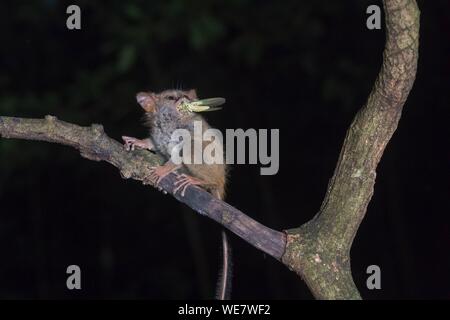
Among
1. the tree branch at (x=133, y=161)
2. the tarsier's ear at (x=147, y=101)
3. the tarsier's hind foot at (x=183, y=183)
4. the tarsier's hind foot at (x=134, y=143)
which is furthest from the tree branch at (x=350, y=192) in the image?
the tarsier's ear at (x=147, y=101)

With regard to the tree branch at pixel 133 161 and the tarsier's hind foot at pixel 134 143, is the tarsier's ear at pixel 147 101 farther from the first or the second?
the tree branch at pixel 133 161

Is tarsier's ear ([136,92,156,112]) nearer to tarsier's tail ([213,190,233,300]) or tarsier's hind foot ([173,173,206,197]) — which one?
tarsier's hind foot ([173,173,206,197])

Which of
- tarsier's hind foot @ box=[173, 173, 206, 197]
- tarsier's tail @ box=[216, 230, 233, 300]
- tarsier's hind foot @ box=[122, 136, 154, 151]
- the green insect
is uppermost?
the green insect

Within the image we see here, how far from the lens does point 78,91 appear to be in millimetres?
4879

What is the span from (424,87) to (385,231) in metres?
1.03

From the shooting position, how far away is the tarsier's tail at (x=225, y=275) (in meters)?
2.60

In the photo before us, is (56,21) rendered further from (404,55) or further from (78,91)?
(404,55)

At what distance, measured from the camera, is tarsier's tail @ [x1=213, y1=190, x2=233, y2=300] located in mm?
2605

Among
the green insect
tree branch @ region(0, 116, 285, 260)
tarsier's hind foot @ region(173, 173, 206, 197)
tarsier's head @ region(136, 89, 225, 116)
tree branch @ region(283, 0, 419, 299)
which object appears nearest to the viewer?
tree branch @ region(283, 0, 419, 299)

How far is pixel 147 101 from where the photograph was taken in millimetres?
3176

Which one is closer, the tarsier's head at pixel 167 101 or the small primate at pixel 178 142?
the small primate at pixel 178 142

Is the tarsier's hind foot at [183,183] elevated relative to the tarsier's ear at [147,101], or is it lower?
lower

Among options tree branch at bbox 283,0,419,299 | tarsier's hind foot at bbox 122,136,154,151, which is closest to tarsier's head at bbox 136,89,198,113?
tarsier's hind foot at bbox 122,136,154,151

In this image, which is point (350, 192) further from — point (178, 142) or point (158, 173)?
point (178, 142)
